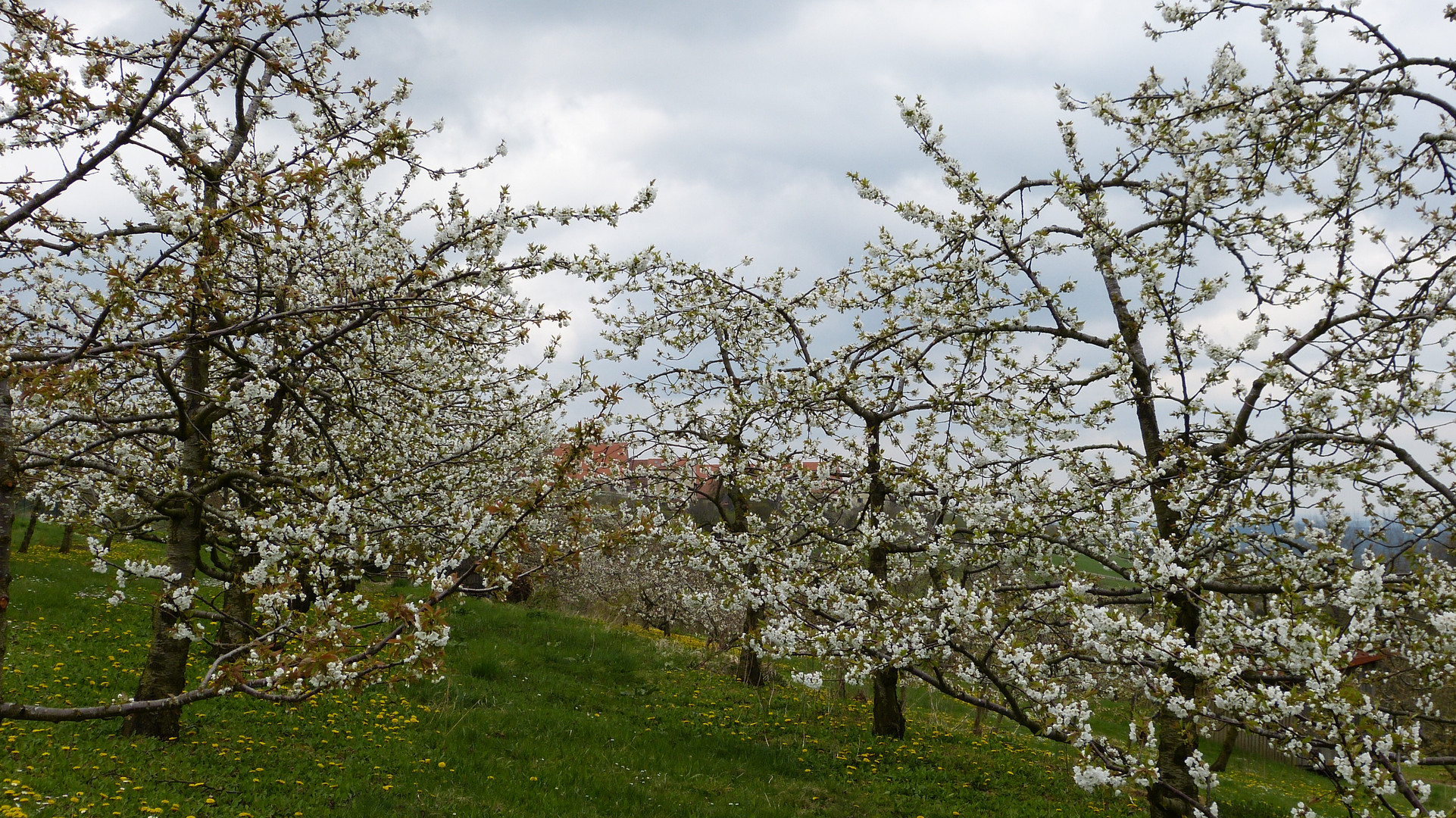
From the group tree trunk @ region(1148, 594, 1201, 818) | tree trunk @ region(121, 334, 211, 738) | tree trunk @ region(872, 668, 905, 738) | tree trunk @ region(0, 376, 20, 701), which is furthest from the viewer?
tree trunk @ region(872, 668, 905, 738)

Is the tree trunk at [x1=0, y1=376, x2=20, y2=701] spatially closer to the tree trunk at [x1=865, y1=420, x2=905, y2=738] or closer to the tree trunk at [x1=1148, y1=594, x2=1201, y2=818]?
the tree trunk at [x1=1148, y1=594, x2=1201, y2=818]

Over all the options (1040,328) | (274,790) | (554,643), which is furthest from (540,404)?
(554,643)

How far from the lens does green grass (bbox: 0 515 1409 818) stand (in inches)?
240

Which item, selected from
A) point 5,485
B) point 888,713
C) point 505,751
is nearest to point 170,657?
point 505,751

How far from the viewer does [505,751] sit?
7.89m

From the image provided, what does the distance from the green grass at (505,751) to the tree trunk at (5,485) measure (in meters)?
2.04

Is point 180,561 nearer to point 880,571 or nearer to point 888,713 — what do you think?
point 880,571

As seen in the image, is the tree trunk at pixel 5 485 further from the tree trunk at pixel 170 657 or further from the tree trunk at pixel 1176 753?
the tree trunk at pixel 1176 753

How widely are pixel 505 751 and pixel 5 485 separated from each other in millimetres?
5714

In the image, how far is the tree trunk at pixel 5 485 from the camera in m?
3.25

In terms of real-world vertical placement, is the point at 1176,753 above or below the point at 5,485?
below

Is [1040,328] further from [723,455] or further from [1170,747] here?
[723,455]

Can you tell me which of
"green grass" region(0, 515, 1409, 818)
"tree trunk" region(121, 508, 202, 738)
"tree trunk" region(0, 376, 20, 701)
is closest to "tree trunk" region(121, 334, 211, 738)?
"tree trunk" region(121, 508, 202, 738)

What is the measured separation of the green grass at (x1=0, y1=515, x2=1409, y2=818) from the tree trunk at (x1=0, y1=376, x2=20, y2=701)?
6.68ft
